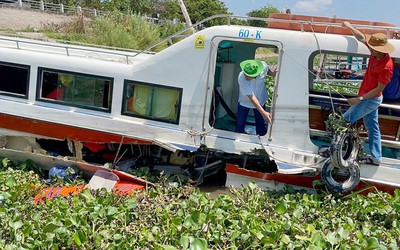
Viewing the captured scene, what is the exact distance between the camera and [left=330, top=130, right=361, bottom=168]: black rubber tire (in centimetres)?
565

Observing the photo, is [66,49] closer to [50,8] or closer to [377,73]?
[377,73]

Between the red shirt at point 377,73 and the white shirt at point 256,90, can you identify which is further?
the white shirt at point 256,90

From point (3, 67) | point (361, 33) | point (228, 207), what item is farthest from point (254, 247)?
point (3, 67)

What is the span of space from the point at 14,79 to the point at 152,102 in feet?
7.55

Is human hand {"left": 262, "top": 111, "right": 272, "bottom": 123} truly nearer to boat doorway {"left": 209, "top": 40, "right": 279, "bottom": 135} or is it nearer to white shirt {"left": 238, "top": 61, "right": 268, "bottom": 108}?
white shirt {"left": 238, "top": 61, "right": 268, "bottom": 108}

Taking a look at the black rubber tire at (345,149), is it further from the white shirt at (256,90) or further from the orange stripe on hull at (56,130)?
the orange stripe on hull at (56,130)

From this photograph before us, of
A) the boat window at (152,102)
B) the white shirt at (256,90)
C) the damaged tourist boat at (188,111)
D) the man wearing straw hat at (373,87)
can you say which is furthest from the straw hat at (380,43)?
the boat window at (152,102)

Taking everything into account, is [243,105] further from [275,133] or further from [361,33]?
[361,33]

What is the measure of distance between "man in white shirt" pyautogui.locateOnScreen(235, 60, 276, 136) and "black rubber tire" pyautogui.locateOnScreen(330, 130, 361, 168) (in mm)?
961

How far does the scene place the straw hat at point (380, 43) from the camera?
5449mm

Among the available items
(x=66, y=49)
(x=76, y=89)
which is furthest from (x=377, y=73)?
(x=66, y=49)

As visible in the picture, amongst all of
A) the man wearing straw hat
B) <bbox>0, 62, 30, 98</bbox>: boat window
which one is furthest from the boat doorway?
<bbox>0, 62, 30, 98</bbox>: boat window

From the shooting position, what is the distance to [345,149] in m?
5.89

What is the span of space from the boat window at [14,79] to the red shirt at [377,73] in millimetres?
4905
